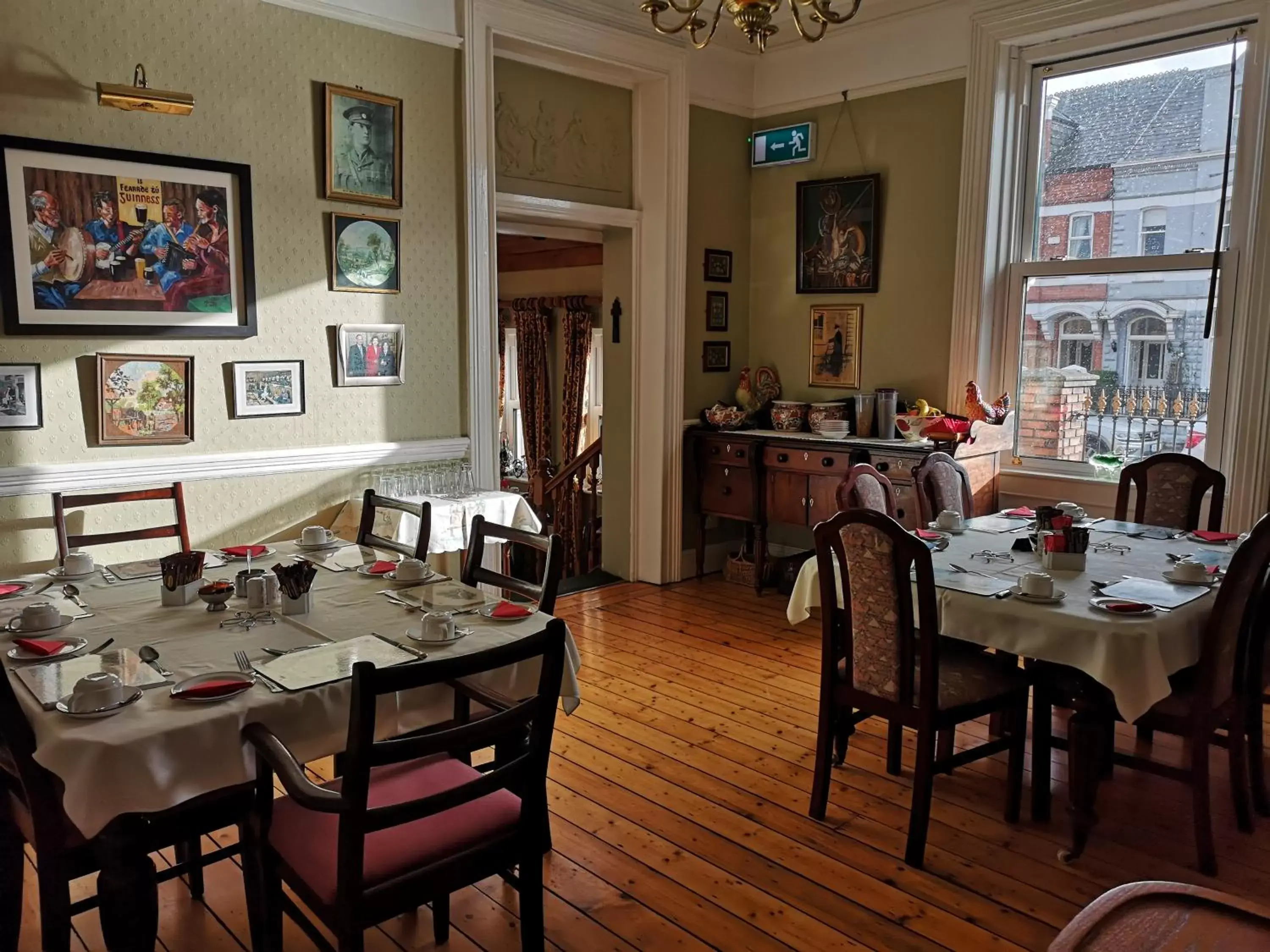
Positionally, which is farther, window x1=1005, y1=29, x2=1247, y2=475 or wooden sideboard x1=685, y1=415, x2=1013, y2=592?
wooden sideboard x1=685, y1=415, x2=1013, y2=592

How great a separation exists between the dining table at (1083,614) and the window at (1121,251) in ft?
5.11

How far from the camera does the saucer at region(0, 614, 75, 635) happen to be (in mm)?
2426

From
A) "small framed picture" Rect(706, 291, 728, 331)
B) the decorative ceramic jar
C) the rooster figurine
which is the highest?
"small framed picture" Rect(706, 291, 728, 331)

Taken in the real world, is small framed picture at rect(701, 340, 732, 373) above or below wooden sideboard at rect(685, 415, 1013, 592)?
above

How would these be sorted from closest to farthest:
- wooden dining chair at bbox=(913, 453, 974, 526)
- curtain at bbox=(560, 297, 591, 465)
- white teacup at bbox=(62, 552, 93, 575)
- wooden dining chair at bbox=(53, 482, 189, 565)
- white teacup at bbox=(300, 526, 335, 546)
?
1. white teacup at bbox=(62, 552, 93, 575)
2. white teacup at bbox=(300, 526, 335, 546)
3. wooden dining chair at bbox=(53, 482, 189, 565)
4. wooden dining chair at bbox=(913, 453, 974, 526)
5. curtain at bbox=(560, 297, 591, 465)

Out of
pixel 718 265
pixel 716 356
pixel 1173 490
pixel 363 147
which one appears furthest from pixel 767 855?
pixel 718 265

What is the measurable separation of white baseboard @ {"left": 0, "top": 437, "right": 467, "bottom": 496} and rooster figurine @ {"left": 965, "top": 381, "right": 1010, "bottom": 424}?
2.71 meters

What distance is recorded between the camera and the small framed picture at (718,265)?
20.4 feet

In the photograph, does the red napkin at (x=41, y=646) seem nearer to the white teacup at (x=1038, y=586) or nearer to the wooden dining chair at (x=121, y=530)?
the wooden dining chair at (x=121, y=530)

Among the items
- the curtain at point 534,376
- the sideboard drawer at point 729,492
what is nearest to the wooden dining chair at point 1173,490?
the sideboard drawer at point 729,492

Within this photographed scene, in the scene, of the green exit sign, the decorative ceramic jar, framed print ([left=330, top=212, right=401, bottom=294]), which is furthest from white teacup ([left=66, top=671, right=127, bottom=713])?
the green exit sign

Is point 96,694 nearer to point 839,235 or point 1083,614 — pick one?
point 1083,614

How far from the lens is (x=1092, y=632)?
2699 mm

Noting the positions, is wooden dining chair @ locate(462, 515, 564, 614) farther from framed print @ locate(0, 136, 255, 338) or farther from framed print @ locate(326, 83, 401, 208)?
framed print @ locate(326, 83, 401, 208)
